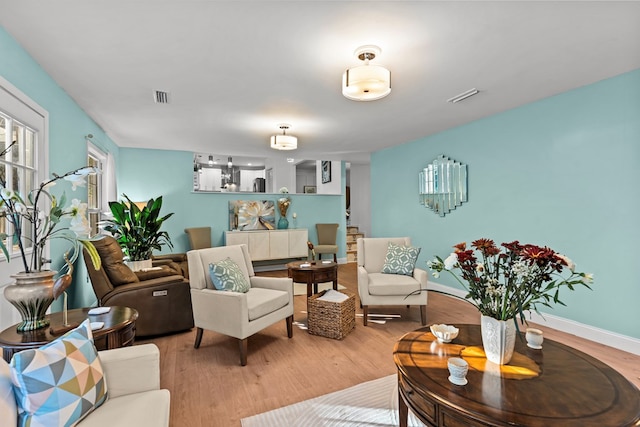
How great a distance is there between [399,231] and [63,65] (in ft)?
16.0

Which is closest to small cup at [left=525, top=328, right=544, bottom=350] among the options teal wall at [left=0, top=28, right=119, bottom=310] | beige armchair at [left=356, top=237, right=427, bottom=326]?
beige armchair at [left=356, top=237, right=427, bottom=326]

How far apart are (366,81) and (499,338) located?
5.90 feet

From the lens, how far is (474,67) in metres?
2.53

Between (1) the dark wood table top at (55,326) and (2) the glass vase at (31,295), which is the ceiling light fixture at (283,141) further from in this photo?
(2) the glass vase at (31,295)

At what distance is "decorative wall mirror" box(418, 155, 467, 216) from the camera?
431 cm

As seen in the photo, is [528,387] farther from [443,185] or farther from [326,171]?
[326,171]

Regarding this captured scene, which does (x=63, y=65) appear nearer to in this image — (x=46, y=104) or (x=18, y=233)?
(x=46, y=104)

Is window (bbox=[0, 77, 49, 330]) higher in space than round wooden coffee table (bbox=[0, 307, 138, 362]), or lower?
higher

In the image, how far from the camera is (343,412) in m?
1.90

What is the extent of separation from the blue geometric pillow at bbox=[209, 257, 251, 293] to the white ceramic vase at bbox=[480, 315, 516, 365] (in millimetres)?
2075

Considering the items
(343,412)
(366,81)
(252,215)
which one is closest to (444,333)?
(343,412)

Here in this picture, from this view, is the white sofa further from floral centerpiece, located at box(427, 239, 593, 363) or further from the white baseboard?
the white baseboard

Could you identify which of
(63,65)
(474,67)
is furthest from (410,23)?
(63,65)

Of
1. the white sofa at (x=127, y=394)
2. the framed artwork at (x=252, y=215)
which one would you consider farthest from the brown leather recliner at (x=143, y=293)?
the framed artwork at (x=252, y=215)
